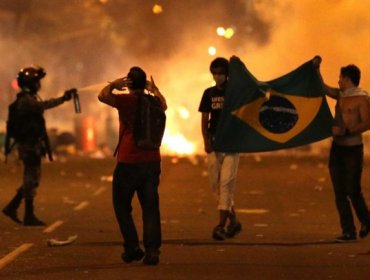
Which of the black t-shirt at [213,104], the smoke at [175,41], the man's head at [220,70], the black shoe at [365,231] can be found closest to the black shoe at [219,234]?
the black t-shirt at [213,104]

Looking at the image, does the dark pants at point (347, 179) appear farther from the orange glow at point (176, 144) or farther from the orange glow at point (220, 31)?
the orange glow at point (176, 144)

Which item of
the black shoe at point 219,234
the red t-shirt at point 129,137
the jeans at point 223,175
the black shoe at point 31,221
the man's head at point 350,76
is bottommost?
the black shoe at point 219,234

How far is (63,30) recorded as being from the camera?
48.6 metres

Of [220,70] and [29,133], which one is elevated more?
[220,70]

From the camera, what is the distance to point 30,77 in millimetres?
12875

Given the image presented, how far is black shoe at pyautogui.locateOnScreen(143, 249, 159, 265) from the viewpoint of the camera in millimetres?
9398

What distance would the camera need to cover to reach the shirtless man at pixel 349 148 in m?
11.0

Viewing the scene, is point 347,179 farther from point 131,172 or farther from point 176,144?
point 176,144

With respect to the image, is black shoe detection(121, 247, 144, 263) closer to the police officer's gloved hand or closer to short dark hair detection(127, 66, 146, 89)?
short dark hair detection(127, 66, 146, 89)

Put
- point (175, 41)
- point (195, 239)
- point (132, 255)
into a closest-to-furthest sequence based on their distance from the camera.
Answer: point (132, 255) → point (195, 239) → point (175, 41)

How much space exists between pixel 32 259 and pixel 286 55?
12.6m

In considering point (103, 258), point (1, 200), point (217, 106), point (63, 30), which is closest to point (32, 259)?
point (103, 258)

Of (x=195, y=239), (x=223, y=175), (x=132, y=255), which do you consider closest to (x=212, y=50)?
(x=223, y=175)

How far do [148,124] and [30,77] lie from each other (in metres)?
3.61
